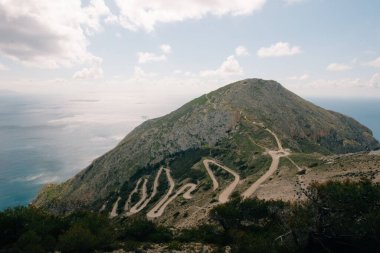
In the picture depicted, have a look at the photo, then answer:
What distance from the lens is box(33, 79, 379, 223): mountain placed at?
93062 millimetres

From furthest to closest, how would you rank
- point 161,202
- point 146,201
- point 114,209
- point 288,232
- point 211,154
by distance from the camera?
1. point 211,154
2. point 114,209
3. point 146,201
4. point 161,202
5. point 288,232

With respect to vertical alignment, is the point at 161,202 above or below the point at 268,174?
below

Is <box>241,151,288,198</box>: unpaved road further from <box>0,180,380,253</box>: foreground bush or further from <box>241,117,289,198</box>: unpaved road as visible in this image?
<box>0,180,380,253</box>: foreground bush

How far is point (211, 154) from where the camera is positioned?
5295 inches

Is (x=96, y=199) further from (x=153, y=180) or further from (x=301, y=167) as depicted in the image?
(x=301, y=167)

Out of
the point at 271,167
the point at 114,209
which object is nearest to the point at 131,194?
the point at 114,209

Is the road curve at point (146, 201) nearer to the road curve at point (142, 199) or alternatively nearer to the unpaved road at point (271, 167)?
the road curve at point (142, 199)

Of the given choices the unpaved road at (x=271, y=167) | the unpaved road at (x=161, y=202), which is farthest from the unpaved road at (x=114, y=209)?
the unpaved road at (x=271, y=167)

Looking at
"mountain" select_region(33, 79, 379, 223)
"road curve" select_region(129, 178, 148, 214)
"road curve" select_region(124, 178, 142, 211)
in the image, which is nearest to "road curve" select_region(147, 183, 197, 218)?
"mountain" select_region(33, 79, 379, 223)

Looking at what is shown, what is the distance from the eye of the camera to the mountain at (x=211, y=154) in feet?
305

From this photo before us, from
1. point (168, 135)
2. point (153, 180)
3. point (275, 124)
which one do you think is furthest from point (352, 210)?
point (168, 135)

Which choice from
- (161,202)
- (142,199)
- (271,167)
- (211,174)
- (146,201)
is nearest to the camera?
(271,167)

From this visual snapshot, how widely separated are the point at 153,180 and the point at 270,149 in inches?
1920

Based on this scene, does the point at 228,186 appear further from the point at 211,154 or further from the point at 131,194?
the point at 131,194
